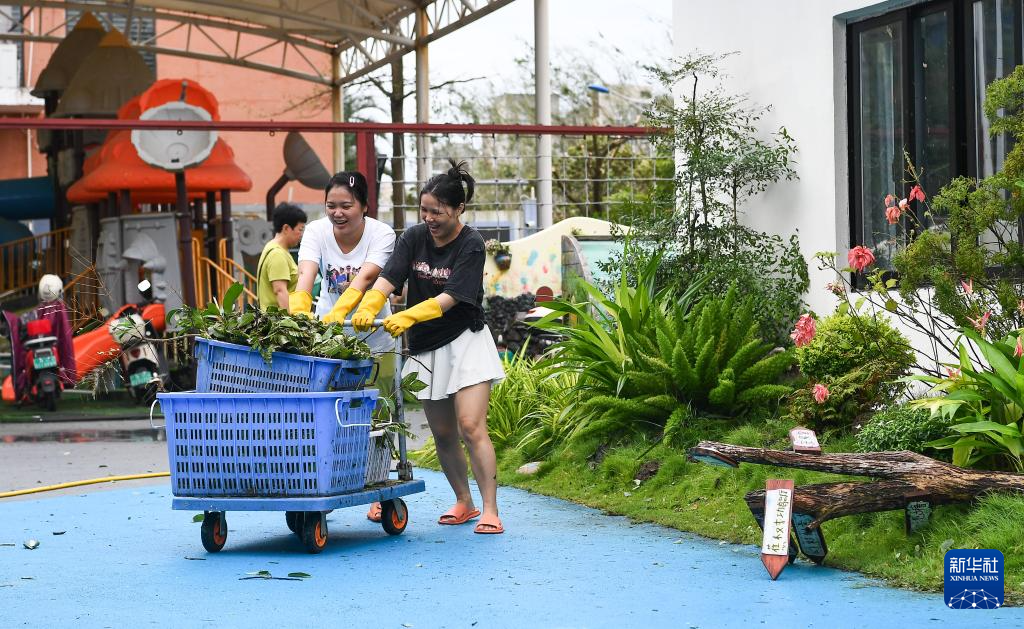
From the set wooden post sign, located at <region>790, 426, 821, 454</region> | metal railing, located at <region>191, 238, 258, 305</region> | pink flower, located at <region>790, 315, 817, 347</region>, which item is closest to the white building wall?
pink flower, located at <region>790, 315, 817, 347</region>

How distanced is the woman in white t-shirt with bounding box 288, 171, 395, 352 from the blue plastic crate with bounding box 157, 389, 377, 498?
3.32ft

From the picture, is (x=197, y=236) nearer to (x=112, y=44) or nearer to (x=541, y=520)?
(x=112, y=44)

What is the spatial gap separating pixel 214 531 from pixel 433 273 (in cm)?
178

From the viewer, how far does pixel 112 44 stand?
23.5m

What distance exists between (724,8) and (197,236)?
11038mm

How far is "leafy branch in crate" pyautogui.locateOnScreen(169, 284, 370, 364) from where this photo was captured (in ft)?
22.2

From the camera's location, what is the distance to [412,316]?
7.07 metres

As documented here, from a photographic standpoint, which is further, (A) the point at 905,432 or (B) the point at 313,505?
(A) the point at 905,432

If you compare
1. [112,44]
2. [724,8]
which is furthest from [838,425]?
[112,44]

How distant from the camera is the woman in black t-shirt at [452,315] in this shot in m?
7.36

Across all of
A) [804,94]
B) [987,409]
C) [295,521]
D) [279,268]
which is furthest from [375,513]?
[804,94]

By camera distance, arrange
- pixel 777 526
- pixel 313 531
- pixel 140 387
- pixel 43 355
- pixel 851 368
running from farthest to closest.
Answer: pixel 140 387 → pixel 43 355 → pixel 851 368 → pixel 313 531 → pixel 777 526

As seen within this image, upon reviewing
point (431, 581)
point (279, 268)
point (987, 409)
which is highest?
point (279, 268)

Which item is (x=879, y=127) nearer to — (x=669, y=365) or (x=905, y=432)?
(x=669, y=365)
